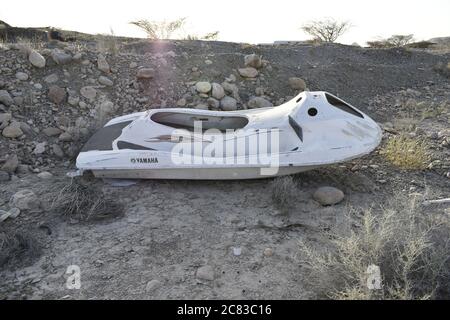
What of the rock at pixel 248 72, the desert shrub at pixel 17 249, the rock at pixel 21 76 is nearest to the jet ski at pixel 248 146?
the desert shrub at pixel 17 249

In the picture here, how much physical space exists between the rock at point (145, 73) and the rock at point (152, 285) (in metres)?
4.28

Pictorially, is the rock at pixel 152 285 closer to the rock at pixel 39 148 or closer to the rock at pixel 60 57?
the rock at pixel 39 148

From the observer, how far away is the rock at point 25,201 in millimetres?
3768

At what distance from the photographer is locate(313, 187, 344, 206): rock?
382cm

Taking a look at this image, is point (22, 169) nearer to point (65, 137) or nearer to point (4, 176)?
point (4, 176)

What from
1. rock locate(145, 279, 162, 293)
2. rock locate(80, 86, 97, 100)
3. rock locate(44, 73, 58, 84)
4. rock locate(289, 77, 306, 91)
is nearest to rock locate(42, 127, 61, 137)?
rock locate(80, 86, 97, 100)

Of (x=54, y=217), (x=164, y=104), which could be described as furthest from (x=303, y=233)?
(x=164, y=104)

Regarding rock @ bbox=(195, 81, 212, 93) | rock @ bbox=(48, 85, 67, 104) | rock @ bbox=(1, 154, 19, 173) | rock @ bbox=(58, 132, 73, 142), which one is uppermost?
rock @ bbox=(195, 81, 212, 93)

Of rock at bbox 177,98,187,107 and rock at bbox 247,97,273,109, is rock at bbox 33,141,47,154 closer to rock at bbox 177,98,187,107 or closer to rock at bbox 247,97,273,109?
rock at bbox 177,98,187,107

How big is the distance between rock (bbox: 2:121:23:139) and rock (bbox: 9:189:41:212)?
1.32 metres

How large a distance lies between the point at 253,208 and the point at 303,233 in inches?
23.9

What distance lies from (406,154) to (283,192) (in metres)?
1.84

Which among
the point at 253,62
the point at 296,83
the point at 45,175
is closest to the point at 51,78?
the point at 45,175
